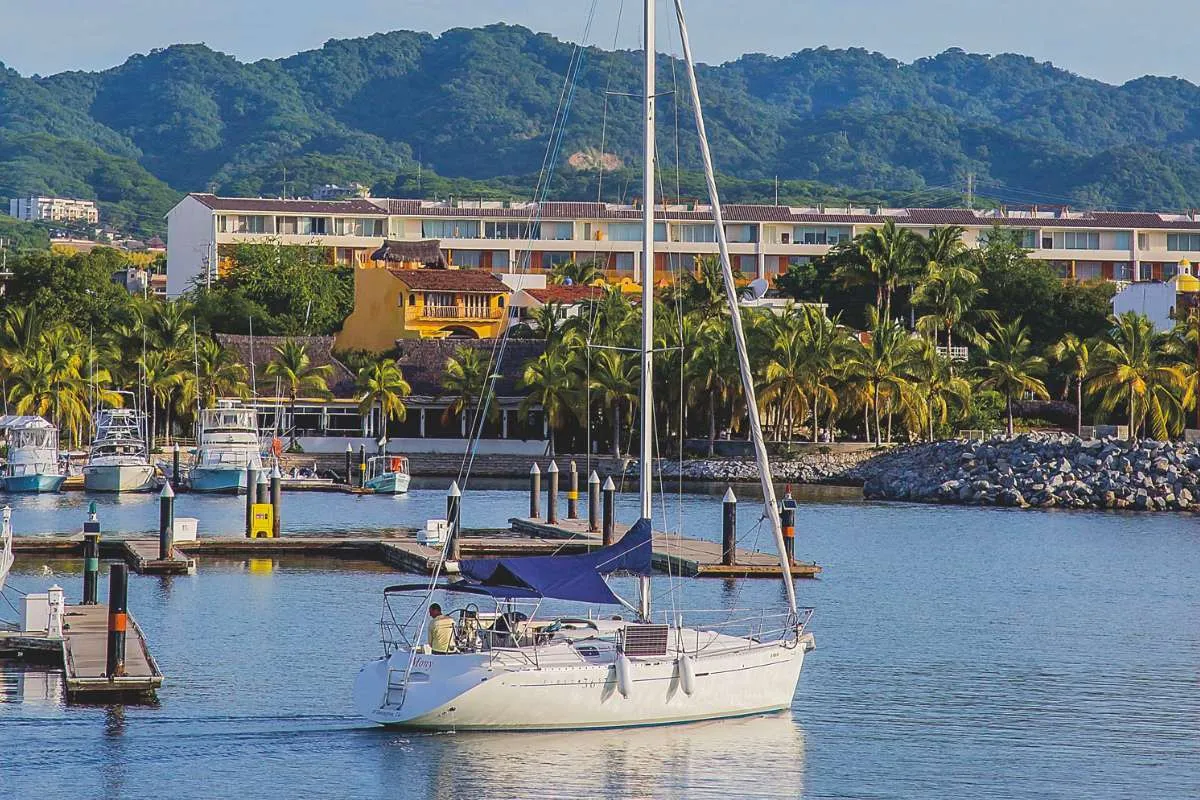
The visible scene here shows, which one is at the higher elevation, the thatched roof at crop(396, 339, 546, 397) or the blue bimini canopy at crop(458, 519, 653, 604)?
the thatched roof at crop(396, 339, 546, 397)

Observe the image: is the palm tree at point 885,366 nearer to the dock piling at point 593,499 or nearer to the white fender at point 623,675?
the dock piling at point 593,499

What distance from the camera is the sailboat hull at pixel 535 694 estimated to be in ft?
84.3

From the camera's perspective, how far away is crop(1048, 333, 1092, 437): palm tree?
90988 mm

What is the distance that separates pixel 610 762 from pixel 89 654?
378 inches

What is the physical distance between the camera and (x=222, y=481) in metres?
75.3

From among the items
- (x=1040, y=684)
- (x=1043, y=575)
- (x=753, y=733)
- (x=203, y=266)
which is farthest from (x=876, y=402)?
(x=203, y=266)

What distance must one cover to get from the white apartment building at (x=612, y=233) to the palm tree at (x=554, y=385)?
52349 mm

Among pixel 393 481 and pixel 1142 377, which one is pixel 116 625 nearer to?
pixel 393 481

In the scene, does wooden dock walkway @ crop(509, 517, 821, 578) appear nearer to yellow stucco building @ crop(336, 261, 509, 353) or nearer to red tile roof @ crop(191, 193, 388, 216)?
yellow stucco building @ crop(336, 261, 509, 353)

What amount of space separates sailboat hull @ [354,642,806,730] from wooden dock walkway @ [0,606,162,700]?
149 inches

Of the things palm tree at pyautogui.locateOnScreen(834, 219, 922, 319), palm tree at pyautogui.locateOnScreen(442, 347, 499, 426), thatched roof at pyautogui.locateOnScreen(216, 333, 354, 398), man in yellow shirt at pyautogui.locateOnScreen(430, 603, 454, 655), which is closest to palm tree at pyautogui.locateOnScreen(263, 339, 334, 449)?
thatched roof at pyautogui.locateOnScreen(216, 333, 354, 398)

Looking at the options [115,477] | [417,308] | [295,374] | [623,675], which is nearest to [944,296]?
[417,308]

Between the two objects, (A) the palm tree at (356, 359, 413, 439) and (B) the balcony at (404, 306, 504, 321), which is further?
(B) the balcony at (404, 306, 504, 321)

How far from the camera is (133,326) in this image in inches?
3866
